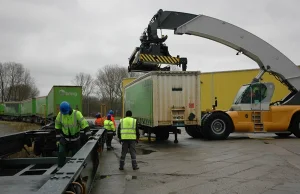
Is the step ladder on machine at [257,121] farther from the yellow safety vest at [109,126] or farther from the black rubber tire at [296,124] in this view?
the yellow safety vest at [109,126]

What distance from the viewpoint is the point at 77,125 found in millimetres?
7859

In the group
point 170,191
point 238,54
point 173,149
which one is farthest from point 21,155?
point 238,54

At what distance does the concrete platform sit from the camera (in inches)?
271

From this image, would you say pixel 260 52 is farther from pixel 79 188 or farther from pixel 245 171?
pixel 79 188

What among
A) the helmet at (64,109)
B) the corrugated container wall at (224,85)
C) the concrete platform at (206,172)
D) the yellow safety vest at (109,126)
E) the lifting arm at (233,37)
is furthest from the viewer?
the corrugated container wall at (224,85)

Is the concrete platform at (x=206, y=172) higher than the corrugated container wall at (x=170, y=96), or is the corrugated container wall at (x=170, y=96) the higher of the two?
the corrugated container wall at (x=170, y=96)

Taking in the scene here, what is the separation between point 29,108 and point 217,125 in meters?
35.7

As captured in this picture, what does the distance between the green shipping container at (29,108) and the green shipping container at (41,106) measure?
161 centimetres

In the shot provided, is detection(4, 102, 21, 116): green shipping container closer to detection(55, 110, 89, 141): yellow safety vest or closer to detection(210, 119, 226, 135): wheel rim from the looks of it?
detection(210, 119, 226, 135): wheel rim

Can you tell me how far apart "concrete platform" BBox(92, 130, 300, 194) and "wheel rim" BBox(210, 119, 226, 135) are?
318 cm

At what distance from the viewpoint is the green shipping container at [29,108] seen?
1718 inches

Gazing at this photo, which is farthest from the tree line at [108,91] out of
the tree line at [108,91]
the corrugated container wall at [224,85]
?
the corrugated container wall at [224,85]

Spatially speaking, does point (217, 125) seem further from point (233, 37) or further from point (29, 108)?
point (29, 108)

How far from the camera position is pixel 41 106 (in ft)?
124
